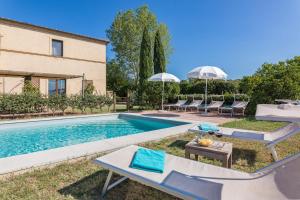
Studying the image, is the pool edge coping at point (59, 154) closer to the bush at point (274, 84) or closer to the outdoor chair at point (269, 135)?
the outdoor chair at point (269, 135)

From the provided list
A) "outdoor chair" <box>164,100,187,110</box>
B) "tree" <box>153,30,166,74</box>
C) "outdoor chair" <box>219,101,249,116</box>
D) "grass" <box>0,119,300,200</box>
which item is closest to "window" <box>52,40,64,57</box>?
"tree" <box>153,30,166,74</box>

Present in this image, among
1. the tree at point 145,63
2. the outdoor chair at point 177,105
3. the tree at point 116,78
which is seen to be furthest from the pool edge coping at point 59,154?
the tree at point 116,78

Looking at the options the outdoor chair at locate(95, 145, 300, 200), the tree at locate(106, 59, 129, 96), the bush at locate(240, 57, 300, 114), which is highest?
the tree at locate(106, 59, 129, 96)

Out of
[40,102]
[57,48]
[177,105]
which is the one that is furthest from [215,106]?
[57,48]

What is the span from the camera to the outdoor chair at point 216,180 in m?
2.35

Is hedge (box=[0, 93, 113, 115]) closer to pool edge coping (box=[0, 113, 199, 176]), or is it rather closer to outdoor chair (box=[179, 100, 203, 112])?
outdoor chair (box=[179, 100, 203, 112])

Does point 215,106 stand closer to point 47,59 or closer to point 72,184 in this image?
point 72,184

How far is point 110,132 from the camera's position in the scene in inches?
386

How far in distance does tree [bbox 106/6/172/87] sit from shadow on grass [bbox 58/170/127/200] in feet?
76.5

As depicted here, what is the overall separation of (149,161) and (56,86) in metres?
16.5

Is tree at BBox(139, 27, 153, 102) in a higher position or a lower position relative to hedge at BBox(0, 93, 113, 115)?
higher

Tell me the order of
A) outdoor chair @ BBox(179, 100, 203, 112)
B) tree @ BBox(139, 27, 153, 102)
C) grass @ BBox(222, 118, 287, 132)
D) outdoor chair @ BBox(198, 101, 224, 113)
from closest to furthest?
grass @ BBox(222, 118, 287, 132) < outdoor chair @ BBox(198, 101, 224, 113) < outdoor chair @ BBox(179, 100, 203, 112) < tree @ BBox(139, 27, 153, 102)

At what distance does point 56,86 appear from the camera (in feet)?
58.3

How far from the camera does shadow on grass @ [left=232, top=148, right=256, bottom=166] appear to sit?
15.7 ft
